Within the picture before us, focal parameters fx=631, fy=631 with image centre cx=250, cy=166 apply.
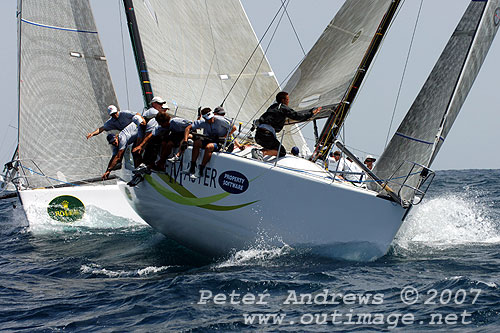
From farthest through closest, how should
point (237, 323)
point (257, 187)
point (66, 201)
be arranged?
point (66, 201) < point (257, 187) < point (237, 323)

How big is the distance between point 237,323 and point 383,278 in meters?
1.97

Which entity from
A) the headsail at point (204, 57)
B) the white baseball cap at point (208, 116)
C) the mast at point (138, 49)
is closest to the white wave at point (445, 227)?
the headsail at point (204, 57)

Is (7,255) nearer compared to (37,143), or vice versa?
(7,255)

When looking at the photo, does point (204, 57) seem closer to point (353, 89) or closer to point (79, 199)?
point (79, 199)

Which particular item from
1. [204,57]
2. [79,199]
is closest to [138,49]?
[204,57]

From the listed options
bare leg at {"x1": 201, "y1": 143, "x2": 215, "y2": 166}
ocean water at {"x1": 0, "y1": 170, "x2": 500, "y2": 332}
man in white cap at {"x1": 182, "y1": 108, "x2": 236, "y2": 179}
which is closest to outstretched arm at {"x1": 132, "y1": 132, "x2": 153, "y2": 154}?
man in white cap at {"x1": 182, "y1": 108, "x2": 236, "y2": 179}

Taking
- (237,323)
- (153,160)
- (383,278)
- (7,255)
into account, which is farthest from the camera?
(7,255)

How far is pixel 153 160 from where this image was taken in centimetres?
829

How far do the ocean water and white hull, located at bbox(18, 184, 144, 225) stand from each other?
245cm

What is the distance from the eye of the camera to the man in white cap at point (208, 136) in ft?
25.0

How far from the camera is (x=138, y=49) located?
10.8m

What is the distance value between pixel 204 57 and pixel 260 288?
6.05 meters

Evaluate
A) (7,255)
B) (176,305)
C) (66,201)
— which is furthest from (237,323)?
(66,201)

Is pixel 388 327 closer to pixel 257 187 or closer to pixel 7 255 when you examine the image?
pixel 257 187
